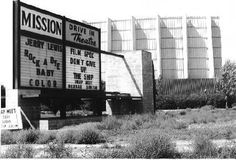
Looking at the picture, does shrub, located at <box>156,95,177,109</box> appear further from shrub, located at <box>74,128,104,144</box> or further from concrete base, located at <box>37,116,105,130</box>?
shrub, located at <box>74,128,104,144</box>

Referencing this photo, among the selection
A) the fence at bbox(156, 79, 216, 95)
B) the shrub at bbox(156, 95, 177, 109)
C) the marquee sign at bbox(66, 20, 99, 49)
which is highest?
the marquee sign at bbox(66, 20, 99, 49)

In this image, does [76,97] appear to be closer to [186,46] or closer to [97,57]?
[97,57]

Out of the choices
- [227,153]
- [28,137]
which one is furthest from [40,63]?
[227,153]

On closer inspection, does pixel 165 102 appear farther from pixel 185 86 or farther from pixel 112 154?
pixel 112 154

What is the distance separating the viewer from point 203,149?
9.12 m

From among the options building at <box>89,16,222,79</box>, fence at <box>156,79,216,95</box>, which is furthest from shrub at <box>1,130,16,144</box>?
building at <box>89,16,222,79</box>

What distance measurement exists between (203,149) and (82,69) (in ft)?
49.8

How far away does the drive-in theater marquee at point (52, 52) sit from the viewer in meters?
18.6

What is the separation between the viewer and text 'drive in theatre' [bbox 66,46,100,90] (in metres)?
22.2

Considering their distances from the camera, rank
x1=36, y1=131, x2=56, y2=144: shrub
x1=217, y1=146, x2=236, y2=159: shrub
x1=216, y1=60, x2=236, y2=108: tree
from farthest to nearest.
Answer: x1=216, y1=60, x2=236, y2=108: tree, x1=36, y1=131, x2=56, y2=144: shrub, x1=217, y1=146, x2=236, y2=159: shrub

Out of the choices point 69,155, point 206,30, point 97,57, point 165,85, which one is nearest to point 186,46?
point 206,30

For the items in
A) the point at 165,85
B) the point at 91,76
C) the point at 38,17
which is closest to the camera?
the point at 38,17

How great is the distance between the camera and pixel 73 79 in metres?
22.4

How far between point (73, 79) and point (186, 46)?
60.2m
